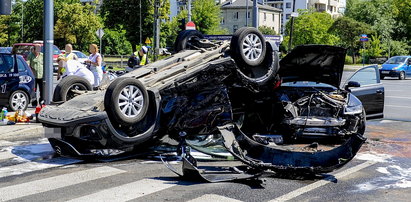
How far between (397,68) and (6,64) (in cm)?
2712

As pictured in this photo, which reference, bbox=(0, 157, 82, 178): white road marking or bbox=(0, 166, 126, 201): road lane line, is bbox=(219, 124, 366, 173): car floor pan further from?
bbox=(0, 157, 82, 178): white road marking

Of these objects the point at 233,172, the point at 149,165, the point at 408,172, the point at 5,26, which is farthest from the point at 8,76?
the point at 5,26

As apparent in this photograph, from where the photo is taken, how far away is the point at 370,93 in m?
11.0

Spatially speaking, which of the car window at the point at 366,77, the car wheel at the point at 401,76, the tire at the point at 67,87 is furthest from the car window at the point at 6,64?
the car wheel at the point at 401,76

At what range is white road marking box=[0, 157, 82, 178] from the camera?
22.4ft

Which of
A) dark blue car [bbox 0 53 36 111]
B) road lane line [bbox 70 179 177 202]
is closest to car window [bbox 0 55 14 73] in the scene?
dark blue car [bbox 0 53 36 111]

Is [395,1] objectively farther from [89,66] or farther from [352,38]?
[89,66]

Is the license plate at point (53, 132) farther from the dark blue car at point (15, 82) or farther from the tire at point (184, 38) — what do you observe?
the dark blue car at point (15, 82)

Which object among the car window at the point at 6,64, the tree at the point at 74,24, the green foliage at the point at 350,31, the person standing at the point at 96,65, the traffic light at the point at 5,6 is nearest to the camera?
the traffic light at the point at 5,6

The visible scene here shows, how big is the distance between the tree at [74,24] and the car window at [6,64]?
44.7 m

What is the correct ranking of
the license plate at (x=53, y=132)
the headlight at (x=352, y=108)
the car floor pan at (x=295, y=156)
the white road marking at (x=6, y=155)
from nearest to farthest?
the car floor pan at (x=295, y=156), the license plate at (x=53, y=132), the white road marking at (x=6, y=155), the headlight at (x=352, y=108)

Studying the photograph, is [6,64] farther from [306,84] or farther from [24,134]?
[306,84]

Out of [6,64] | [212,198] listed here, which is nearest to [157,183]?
[212,198]

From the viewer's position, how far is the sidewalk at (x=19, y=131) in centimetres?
947
